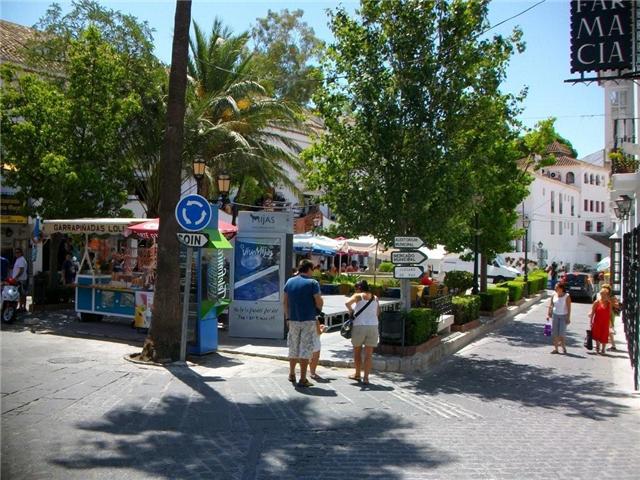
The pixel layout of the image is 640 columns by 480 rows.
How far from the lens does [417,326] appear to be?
1169cm

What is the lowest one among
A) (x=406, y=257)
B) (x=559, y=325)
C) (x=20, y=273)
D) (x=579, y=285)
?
(x=559, y=325)

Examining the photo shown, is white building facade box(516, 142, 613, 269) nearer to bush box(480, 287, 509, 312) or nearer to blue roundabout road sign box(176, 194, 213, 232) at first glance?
bush box(480, 287, 509, 312)

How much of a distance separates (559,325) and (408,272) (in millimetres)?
4826

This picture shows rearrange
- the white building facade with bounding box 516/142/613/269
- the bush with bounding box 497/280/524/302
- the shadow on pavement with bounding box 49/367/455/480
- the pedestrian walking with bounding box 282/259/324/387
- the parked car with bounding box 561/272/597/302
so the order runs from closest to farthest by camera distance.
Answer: the shadow on pavement with bounding box 49/367/455/480, the pedestrian walking with bounding box 282/259/324/387, the bush with bounding box 497/280/524/302, the parked car with bounding box 561/272/597/302, the white building facade with bounding box 516/142/613/269

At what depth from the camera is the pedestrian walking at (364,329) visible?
9.70 metres

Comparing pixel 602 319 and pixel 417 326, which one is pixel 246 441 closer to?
pixel 417 326

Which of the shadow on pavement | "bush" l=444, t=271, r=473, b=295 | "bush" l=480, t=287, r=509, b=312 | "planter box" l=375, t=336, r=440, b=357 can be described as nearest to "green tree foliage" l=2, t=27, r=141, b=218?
"planter box" l=375, t=336, r=440, b=357

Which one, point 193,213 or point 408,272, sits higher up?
A: point 193,213

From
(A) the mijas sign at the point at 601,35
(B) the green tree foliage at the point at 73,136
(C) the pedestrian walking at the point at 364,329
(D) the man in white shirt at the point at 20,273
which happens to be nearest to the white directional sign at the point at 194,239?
(C) the pedestrian walking at the point at 364,329

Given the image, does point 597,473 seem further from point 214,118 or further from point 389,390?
point 214,118

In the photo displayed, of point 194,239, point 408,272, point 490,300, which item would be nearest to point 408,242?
point 408,272

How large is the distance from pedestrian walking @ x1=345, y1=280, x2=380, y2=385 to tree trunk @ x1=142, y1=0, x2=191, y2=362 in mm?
3074

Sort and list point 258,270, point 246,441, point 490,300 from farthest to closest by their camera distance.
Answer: point 490,300, point 258,270, point 246,441

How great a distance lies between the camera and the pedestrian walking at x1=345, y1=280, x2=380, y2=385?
31.8ft
